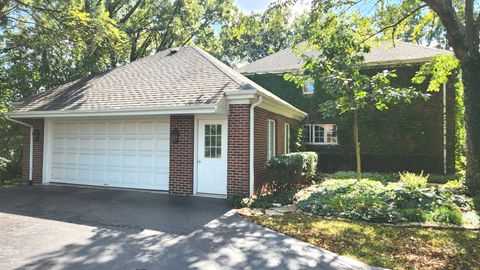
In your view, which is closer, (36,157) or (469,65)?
(469,65)

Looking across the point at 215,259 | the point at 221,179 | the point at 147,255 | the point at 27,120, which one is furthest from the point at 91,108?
the point at 215,259

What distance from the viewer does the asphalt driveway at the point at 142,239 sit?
4.49m

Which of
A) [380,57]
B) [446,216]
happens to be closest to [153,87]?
[446,216]

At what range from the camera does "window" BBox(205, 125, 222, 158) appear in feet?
29.5

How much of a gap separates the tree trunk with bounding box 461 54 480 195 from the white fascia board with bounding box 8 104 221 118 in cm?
730

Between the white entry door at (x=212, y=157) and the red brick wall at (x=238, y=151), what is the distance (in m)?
0.26

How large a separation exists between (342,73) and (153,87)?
589 centimetres

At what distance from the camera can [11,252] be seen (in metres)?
4.72

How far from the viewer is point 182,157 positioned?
30.3 ft

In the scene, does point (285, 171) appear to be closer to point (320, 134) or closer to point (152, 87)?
point (152, 87)

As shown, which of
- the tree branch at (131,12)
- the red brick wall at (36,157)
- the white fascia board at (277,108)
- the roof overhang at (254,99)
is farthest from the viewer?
the tree branch at (131,12)

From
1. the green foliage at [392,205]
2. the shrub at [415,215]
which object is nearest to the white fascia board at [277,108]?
the green foliage at [392,205]

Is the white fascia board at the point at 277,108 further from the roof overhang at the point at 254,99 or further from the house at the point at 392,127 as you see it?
the house at the point at 392,127

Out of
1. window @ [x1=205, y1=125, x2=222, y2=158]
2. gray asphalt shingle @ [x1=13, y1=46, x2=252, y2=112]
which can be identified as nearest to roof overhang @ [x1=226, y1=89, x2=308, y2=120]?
gray asphalt shingle @ [x1=13, y1=46, x2=252, y2=112]
